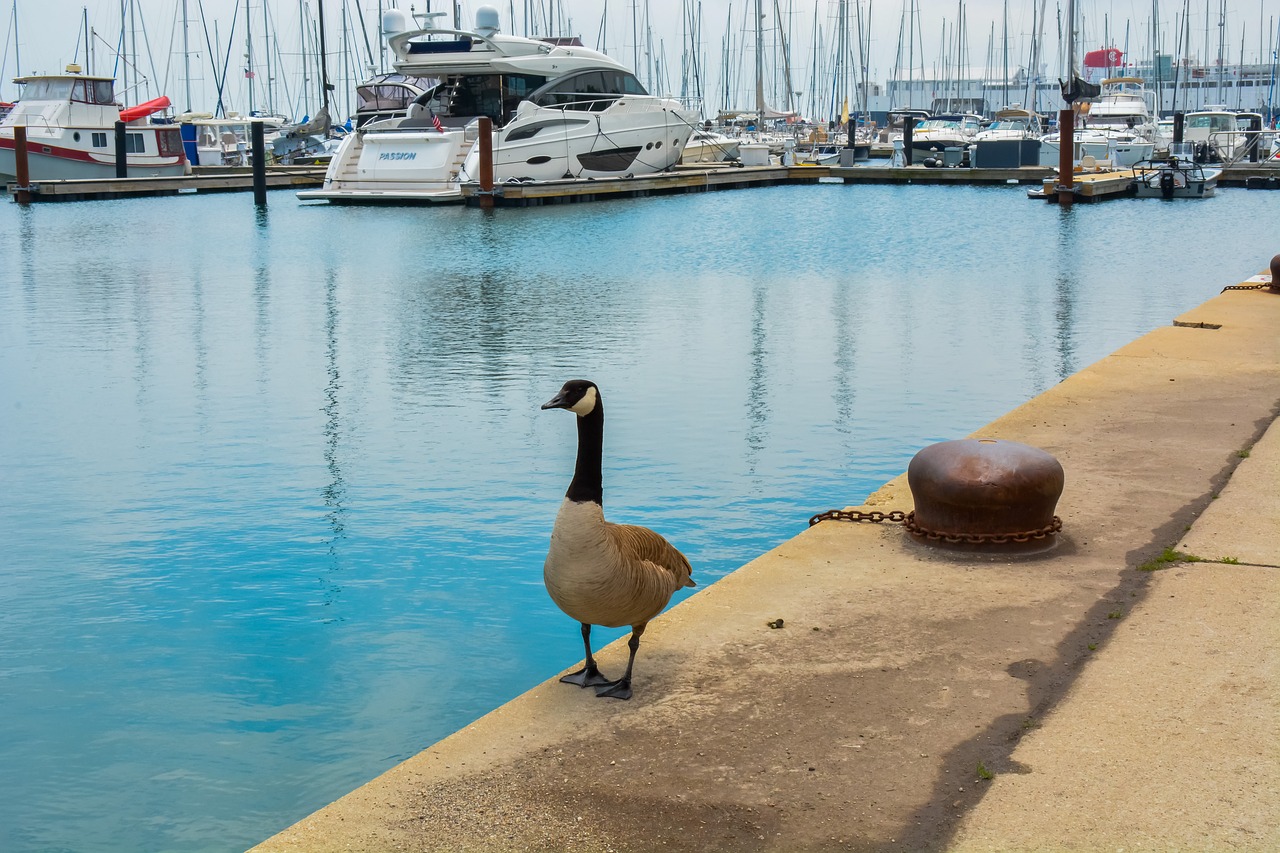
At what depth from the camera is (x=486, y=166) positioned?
1608 inches

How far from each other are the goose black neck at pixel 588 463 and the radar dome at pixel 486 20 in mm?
42585

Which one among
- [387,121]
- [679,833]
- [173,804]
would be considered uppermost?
[387,121]

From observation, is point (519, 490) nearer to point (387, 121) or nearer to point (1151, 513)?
point (1151, 513)

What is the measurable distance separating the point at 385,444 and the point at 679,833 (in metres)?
8.72

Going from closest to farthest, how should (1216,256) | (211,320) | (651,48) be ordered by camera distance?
(211,320)
(1216,256)
(651,48)

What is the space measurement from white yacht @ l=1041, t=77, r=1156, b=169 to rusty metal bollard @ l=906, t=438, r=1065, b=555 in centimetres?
5139

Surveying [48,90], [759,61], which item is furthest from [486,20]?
[759,61]

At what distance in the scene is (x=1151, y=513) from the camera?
741 centimetres

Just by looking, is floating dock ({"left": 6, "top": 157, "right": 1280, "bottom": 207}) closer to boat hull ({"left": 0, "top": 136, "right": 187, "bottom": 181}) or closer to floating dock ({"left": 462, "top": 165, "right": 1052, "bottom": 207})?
floating dock ({"left": 462, "top": 165, "right": 1052, "bottom": 207})

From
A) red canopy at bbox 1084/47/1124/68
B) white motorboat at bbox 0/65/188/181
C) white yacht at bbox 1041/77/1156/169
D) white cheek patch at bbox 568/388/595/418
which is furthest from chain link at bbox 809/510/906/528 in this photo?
red canopy at bbox 1084/47/1124/68

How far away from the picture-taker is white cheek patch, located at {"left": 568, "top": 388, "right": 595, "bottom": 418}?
5113mm

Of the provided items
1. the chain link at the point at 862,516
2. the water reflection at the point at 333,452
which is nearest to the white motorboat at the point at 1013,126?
the water reflection at the point at 333,452

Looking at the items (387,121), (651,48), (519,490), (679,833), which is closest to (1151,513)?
(679,833)

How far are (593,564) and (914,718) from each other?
4.08 feet
